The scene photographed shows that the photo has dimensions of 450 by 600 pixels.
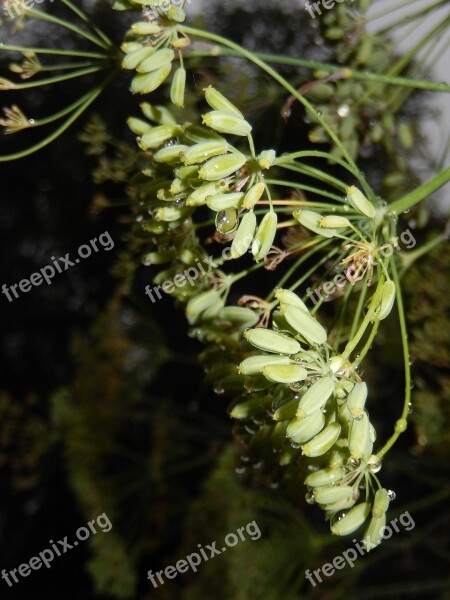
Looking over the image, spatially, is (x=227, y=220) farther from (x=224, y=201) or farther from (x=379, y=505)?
(x=379, y=505)

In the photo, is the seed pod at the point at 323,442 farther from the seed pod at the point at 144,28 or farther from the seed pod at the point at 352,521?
the seed pod at the point at 144,28

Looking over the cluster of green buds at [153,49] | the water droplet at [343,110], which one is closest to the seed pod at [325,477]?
the cluster of green buds at [153,49]

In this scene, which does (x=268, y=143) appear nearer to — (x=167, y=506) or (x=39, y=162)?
(x=39, y=162)

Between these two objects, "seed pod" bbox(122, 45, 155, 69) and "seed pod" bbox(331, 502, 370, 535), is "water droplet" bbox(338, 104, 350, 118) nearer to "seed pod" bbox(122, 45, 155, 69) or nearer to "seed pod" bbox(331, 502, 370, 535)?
"seed pod" bbox(122, 45, 155, 69)

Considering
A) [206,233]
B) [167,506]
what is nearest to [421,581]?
[167,506]

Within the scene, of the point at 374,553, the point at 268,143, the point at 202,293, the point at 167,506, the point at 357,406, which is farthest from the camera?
the point at 167,506

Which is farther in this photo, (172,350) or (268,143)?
(172,350)

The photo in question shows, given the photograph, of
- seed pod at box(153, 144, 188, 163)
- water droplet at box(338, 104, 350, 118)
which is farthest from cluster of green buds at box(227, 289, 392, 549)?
water droplet at box(338, 104, 350, 118)
